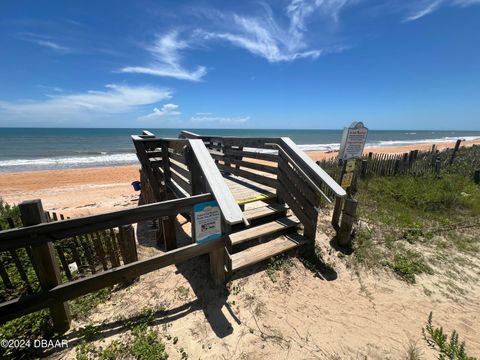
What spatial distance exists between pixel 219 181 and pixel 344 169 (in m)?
2.86

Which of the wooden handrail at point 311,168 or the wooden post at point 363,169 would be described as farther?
the wooden post at point 363,169

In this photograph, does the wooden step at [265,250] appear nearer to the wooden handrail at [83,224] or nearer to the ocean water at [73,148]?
the wooden handrail at [83,224]

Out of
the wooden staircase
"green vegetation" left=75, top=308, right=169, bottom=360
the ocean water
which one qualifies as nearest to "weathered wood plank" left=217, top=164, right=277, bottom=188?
the wooden staircase

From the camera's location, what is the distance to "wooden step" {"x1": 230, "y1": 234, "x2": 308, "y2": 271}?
11.7 feet

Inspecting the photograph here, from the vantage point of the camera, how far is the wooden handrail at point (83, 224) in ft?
6.67

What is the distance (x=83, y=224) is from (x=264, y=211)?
303 cm

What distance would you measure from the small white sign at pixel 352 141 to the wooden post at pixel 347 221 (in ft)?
3.01

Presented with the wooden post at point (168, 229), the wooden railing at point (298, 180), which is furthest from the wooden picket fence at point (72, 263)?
the wooden railing at point (298, 180)

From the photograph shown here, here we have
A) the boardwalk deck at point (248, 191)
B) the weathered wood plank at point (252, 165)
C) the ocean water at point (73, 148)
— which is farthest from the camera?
the ocean water at point (73, 148)

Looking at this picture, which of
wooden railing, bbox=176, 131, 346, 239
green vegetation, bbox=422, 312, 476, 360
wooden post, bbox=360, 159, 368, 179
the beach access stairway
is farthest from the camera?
wooden post, bbox=360, 159, 368, 179

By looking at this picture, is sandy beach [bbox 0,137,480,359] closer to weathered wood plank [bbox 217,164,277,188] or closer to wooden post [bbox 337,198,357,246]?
wooden post [bbox 337,198,357,246]

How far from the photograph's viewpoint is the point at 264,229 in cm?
412

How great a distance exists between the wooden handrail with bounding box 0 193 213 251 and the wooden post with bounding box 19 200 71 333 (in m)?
0.09

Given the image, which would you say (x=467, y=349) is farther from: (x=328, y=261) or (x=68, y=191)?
(x=68, y=191)
